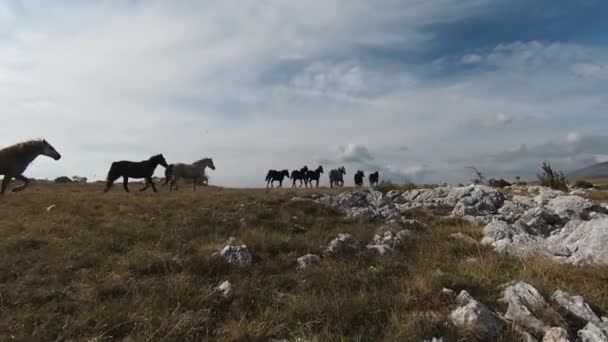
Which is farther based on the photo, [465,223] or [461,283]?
[465,223]

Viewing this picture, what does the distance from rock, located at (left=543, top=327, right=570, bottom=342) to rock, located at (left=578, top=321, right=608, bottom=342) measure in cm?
25

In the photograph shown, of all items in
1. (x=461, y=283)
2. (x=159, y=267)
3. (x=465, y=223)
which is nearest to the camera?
(x=461, y=283)

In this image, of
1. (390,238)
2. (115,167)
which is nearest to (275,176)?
(115,167)

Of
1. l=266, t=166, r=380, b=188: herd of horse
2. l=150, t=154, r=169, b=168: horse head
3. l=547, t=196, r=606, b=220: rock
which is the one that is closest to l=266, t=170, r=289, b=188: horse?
l=266, t=166, r=380, b=188: herd of horse

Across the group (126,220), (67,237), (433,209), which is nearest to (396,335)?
(67,237)

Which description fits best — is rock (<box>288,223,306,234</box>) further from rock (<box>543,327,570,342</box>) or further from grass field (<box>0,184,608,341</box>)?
rock (<box>543,327,570,342</box>)

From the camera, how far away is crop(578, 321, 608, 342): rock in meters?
4.52

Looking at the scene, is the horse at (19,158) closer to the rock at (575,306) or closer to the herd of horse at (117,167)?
the herd of horse at (117,167)

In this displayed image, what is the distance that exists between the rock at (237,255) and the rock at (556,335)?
448 cm

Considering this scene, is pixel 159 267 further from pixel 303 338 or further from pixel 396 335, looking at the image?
pixel 396 335

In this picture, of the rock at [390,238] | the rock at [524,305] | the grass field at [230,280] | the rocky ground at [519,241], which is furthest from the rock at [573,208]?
the rock at [524,305]

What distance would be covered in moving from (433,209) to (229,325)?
10.5 m

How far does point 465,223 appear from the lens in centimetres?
1152

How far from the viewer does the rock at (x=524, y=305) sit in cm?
484
